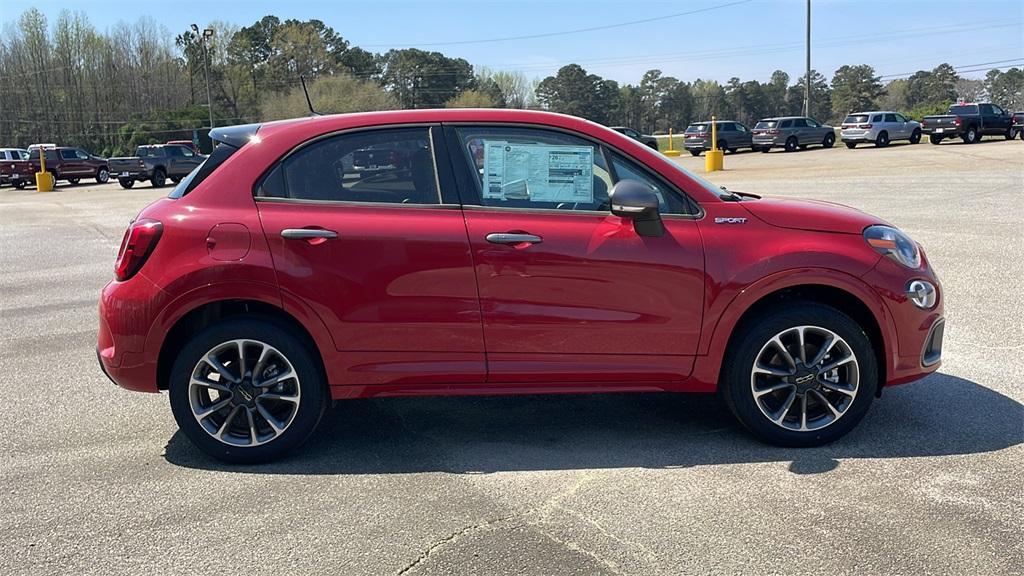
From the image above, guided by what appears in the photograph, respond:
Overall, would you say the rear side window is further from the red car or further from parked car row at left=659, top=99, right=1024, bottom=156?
parked car row at left=659, top=99, right=1024, bottom=156

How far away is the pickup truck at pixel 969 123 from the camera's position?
37.8 meters

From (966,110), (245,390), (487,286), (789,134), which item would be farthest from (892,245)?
(966,110)

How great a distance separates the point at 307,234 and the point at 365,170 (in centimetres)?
47

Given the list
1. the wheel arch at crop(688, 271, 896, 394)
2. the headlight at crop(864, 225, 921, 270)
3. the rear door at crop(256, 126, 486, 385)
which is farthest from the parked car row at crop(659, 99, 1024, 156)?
the rear door at crop(256, 126, 486, 385)

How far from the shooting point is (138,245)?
4.03 m

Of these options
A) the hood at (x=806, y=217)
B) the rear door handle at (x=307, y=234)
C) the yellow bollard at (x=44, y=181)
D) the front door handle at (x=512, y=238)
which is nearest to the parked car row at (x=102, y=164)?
the yellow bollard at (x=44, y=181)

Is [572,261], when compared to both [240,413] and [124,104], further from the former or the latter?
[124,104]

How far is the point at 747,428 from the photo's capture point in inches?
166

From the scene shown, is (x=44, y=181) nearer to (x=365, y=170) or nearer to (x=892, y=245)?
(x=365, y=170)

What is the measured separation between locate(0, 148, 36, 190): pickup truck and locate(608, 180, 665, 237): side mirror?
131 ft

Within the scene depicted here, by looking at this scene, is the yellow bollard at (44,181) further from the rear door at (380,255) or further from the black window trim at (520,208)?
the black window trim at (520,208)

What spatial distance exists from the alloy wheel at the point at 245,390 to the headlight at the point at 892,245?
10.1ft

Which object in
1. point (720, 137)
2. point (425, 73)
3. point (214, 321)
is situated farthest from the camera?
point (425, 73)

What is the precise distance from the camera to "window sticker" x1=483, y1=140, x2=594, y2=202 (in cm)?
413
